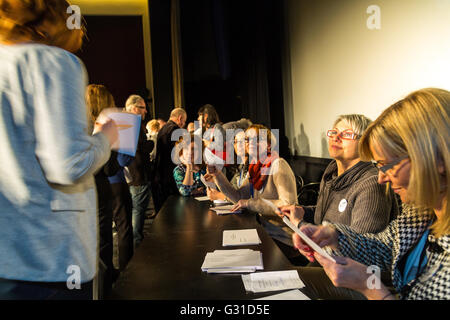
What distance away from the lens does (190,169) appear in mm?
3424

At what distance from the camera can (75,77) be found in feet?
3.10

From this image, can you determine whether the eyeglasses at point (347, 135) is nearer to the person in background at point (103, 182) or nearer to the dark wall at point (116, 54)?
the person in background at point (103, 182)

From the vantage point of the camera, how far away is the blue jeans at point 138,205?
Answer: 367 centimetres

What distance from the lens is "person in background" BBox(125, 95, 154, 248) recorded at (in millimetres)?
3445

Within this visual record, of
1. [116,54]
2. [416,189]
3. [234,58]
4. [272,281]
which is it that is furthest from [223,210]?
[116,54]

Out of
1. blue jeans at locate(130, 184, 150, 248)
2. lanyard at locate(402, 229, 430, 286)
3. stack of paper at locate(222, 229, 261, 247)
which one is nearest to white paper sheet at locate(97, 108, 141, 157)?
stack of paper at locate(222, 229, 261, 247)

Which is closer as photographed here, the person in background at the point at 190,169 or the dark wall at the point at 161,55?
the person in background at the point at 190,169

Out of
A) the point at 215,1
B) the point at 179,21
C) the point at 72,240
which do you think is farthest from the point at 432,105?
the point at 179,21

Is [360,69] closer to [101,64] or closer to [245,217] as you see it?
[245,217]

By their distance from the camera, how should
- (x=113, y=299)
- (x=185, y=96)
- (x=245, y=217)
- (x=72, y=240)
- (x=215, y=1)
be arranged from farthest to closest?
(x=185, y=96)
(x=215, y=1)
(x=245, y=217)
(x=113, y=299)
(x=72, y=240)

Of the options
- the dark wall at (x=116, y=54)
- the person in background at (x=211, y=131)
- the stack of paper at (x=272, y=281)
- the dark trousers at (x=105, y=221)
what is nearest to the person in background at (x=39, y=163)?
the stack of paper at (x=272, y=281)

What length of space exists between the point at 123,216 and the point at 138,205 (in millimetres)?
748

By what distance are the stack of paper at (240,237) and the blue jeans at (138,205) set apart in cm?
186
